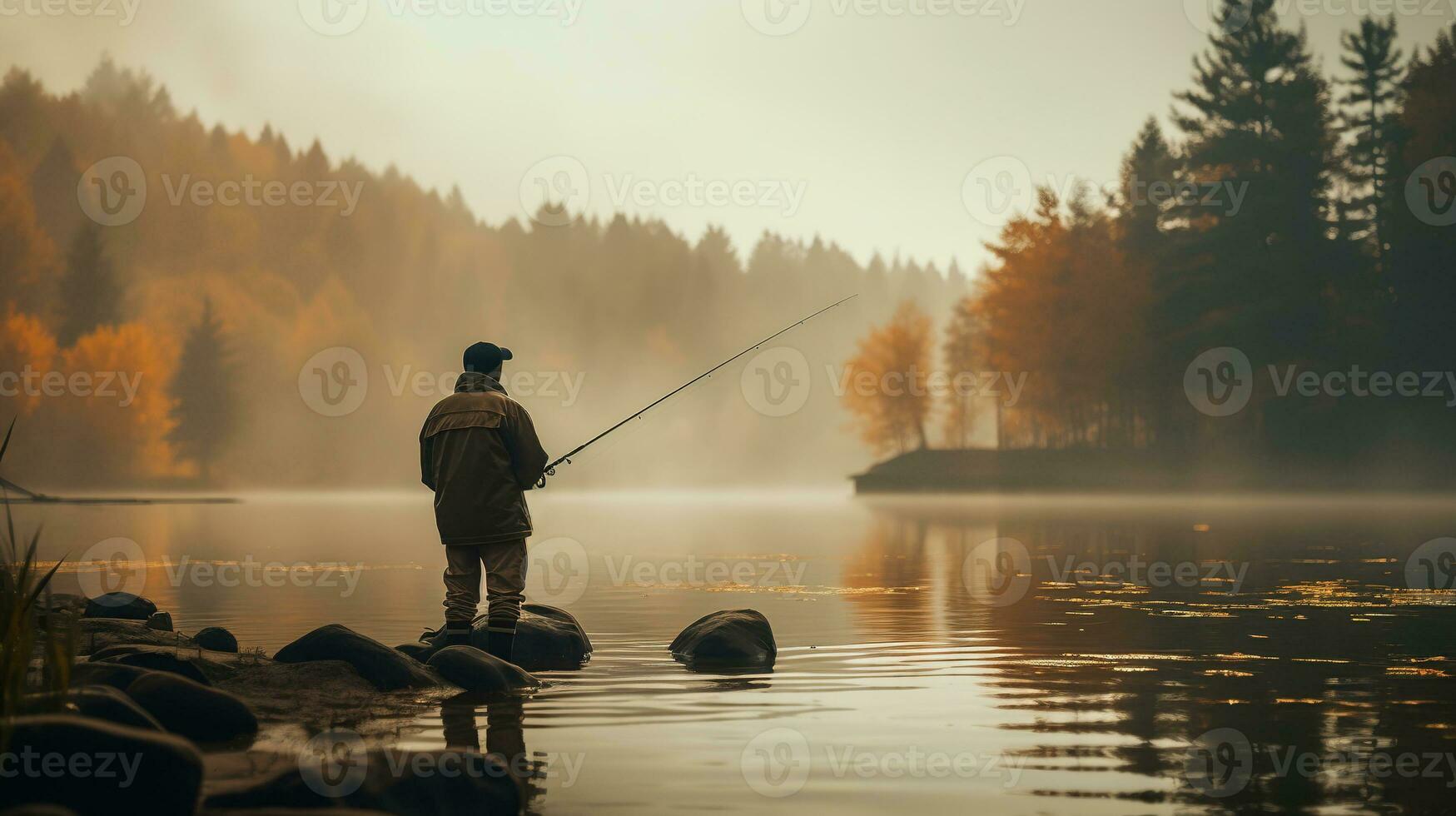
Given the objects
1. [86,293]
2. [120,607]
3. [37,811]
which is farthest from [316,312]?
[37,811]

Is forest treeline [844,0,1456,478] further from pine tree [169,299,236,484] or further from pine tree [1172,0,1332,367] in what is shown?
pine tree [169,299,236,484]

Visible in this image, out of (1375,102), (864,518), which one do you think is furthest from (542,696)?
(1375,102)

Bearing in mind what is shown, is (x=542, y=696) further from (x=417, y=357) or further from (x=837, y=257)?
(x=837, y=257)

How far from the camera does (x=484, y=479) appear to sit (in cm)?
941

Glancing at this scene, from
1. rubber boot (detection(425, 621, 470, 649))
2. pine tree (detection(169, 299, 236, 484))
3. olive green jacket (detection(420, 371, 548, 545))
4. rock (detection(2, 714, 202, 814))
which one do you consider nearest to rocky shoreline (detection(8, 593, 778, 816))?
rock (detection(2, 714, 202, 814))

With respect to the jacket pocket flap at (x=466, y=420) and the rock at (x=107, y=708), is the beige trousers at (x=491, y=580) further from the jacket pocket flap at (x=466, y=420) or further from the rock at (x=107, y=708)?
the rock at (x=107, y=708)

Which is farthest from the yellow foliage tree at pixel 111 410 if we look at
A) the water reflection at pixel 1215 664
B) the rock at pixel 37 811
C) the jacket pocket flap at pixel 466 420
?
the rock at pixel 37 811

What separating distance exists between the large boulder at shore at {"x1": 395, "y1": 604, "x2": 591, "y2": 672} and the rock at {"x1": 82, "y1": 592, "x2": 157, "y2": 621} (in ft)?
9.46

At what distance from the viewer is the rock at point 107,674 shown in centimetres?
746

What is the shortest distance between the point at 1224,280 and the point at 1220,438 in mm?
6635

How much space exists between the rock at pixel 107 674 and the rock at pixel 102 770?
8.40 feet

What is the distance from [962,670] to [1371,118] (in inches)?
2325

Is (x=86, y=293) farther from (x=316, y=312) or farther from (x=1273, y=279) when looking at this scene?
(x=1273, y=279)

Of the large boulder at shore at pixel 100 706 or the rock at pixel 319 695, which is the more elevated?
the large boulder at shore at pixel 100 706
